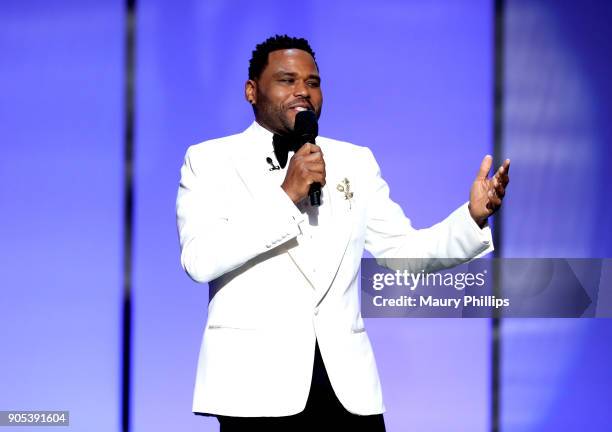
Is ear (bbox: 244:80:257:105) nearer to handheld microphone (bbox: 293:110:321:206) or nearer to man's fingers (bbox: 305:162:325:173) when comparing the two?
handheld microphone (bbox: 293:110:321:206)

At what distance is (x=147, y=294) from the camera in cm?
336

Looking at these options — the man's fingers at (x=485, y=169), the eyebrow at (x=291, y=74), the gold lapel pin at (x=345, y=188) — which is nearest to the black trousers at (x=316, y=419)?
the gold lapel pin at (x=345, y=188)

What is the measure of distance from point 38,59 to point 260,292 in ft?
5.69

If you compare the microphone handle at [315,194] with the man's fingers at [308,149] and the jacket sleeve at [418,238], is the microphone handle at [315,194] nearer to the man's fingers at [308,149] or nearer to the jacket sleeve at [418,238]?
the man's fingers at [308,149]

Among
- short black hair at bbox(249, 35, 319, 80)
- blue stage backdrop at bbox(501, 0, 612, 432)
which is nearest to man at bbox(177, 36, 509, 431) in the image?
short black hair at bbox(249, 35, 319, 80)

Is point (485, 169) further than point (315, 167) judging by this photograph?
Yes

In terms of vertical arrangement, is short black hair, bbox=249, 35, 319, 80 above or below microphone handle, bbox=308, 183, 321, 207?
above

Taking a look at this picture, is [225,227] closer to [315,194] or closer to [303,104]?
[315,194]

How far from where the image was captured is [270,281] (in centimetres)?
206

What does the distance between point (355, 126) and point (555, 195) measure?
69 centimetres

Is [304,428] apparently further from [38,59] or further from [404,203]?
[38,59]

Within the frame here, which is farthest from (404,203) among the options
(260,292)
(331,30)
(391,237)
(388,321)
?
(260,292)

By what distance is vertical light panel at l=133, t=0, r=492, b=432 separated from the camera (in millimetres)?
3363

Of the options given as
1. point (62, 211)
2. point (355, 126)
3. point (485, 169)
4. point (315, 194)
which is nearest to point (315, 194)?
point (315, 194)
